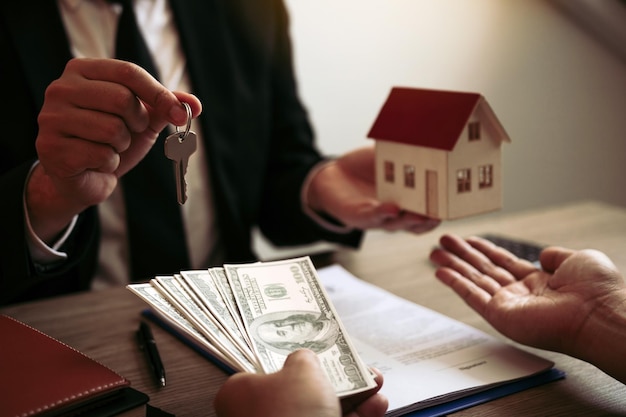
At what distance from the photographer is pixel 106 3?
137cm

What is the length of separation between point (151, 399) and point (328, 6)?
1779mm

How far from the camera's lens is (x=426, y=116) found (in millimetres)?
1029

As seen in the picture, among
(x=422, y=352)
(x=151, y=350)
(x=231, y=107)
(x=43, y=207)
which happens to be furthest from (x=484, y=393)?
(x=231, y=107)

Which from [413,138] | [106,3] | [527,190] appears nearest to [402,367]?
[413,138]

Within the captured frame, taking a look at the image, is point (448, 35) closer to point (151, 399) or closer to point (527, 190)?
point (527, 190)

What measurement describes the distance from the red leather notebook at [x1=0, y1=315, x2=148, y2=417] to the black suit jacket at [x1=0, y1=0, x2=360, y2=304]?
0.33m

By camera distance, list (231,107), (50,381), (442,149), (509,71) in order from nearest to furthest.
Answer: (50,381), (442,149), (231,107), (509,71)

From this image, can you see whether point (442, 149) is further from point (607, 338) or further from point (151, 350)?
point (151, 350)

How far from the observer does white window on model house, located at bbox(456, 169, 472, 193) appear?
104 cm

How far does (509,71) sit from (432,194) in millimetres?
1729

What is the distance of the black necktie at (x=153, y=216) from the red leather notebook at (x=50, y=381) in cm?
58

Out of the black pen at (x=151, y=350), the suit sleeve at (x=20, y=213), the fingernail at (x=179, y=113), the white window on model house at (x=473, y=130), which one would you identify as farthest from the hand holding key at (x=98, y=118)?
the white window on model house at (x=473, y=130)

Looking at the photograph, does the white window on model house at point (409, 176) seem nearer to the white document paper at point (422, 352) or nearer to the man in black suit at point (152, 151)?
the man in black suit at point (152, 151)

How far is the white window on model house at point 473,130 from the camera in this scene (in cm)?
102
